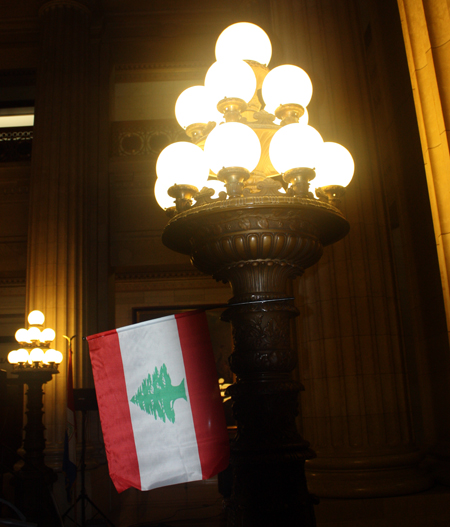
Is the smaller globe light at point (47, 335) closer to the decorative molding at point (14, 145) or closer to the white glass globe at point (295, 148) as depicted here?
the decorative molding at point (14, 145)

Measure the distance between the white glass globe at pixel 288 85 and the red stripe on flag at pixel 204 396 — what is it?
1.31m

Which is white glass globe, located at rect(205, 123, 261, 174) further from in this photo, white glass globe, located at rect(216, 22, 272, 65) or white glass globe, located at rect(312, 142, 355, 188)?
white glass globe, located at rect(216, 22, 272, 65)

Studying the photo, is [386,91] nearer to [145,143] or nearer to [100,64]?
[145,143]

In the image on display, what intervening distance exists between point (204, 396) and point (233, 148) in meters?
1.23

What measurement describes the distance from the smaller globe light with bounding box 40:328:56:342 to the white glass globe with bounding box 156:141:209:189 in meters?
5.97

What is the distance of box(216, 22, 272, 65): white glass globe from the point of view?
306cm

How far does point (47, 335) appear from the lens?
769 centimetres

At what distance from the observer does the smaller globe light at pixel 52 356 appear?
7469mm

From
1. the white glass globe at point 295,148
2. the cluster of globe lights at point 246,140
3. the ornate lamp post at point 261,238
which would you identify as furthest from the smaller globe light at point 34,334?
the white glass globe at point 295,148

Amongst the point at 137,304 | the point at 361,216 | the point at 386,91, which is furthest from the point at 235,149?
the point at 137,304

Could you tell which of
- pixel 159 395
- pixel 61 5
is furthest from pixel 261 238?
pixel 61 5

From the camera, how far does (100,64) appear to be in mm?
10719

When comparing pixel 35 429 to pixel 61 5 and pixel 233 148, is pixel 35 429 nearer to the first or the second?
pixel 233 148

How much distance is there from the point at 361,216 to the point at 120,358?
227 cm
